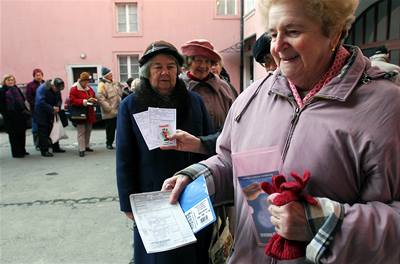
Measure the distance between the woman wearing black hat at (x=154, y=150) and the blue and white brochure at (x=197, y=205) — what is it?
2.78ft

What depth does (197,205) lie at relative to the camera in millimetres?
1395

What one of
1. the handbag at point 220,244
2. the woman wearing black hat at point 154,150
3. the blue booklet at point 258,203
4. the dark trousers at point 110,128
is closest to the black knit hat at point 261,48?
the woman wearing black hat at point 154,150

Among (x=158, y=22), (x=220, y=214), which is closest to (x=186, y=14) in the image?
(x=158, y=22)

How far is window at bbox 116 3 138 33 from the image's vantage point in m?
16.5

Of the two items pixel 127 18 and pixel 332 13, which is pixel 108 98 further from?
pixel 127 18

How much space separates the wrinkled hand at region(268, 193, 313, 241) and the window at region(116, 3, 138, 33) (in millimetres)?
16658

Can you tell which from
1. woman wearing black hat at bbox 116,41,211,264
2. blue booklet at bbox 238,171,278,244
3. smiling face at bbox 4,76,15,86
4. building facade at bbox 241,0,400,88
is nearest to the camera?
blue booklet at bbox 238,171,278,244

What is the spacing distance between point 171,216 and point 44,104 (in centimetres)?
693

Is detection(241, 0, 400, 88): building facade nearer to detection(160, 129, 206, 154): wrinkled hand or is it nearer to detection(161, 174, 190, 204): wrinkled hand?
detection(160, 129, 206, 154): wrinkled hand

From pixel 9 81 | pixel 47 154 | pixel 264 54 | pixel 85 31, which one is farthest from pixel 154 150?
pixel 85 31

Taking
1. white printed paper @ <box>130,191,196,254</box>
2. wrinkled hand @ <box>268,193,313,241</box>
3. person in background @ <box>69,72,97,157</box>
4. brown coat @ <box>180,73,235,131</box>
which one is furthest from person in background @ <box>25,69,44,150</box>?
wrinkled hand @ <box>268,193,313,241</box>

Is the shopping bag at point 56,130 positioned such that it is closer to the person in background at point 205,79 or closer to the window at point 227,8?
the person in background at point 205,79

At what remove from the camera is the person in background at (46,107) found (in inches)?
297

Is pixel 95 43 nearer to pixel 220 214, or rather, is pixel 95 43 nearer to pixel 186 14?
pixel 186 14
